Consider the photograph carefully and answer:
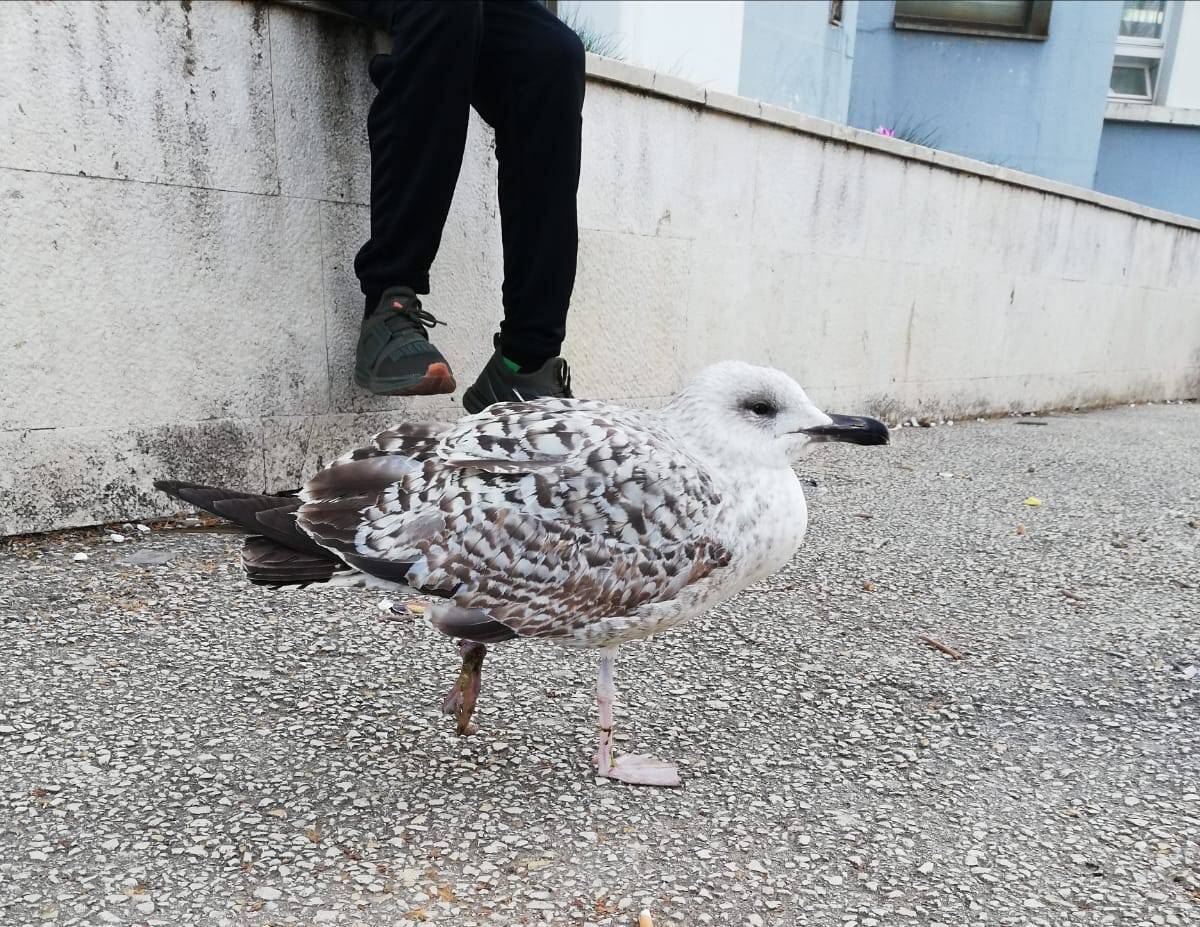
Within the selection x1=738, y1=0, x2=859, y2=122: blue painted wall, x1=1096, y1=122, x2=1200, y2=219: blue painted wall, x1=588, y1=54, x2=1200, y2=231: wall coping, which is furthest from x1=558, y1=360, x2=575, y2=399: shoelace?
x1=1096, y1=122, x2=1200, y2=219: blue painted wall

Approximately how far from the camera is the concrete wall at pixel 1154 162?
44.8ft

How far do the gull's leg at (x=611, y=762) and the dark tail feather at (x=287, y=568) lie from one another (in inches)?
26.2

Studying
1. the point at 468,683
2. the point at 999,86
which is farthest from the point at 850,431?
the point at 999,86

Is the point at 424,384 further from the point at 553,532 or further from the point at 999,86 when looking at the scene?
the point at 999,86

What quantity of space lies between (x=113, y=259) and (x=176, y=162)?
42 cm

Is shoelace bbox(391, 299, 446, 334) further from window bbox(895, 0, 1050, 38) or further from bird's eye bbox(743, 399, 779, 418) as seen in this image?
window bbox(895, 0, 1050, 38)

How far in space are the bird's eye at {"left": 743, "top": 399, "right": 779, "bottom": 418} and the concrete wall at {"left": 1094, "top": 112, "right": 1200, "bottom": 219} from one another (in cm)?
1445

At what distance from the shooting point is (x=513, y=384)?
3.45 m

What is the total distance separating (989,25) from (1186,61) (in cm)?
492

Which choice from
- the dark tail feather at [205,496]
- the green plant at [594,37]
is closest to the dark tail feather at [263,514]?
the dark tail feather at [205,496]

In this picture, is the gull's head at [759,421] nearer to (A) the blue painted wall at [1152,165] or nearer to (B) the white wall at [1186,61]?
(A) the blue painted wall at [1152,165]

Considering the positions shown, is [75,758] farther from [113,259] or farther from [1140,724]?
[1140,724]

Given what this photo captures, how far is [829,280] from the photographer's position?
20.9 ft

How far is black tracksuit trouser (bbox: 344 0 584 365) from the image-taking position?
3.02 m
